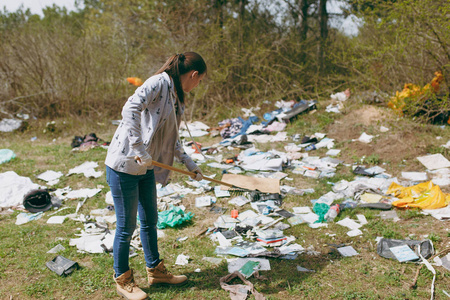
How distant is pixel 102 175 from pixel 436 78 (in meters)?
6.19

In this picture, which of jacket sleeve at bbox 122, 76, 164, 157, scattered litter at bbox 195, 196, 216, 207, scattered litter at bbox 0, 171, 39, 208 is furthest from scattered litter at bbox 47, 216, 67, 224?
jacket sleeve at bbox 122, 76, 164, 157

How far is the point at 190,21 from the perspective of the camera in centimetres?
990

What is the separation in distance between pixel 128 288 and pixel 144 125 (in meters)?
1.21

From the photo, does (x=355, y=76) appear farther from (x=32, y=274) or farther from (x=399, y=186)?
(x=32, y=274)

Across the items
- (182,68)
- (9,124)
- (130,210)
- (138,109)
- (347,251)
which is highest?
(182,68)

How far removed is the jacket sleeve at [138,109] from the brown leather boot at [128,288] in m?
0.98

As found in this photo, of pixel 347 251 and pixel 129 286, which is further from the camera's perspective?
pixel 347 251

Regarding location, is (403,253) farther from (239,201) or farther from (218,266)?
(239,201)

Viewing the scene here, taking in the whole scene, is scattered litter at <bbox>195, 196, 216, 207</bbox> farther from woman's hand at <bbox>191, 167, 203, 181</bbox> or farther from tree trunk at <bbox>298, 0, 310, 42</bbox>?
tree trunk at <bbox>298, 0, 310, 42</bbox>

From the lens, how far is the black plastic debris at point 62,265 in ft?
9.65

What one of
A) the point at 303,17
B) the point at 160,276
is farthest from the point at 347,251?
the point at 303,17

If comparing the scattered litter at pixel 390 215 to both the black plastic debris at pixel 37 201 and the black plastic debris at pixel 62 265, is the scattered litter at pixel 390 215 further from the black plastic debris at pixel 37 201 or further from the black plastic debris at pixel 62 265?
the black plastic debris at pixel 37 201

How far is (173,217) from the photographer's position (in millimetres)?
3898

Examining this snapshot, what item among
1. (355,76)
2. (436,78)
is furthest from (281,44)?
(436,78)
